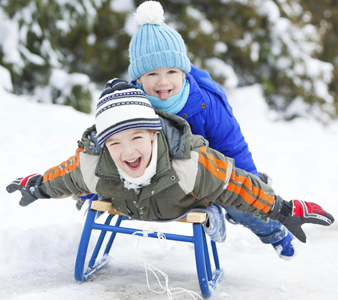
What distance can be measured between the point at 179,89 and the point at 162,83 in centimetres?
11

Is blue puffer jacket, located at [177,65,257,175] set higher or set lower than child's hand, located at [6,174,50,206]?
higher

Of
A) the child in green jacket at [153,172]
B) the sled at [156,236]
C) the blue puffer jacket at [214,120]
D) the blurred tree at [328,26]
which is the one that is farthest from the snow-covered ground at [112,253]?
the blurred tree at [328,26]

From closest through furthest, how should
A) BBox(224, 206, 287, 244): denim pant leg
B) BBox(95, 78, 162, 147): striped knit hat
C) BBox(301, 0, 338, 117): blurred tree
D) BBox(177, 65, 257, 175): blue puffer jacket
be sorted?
BBox(95, 78, 162, 147): striped knit hat
BBox(177, 65, 257, 175): blue puffer jacket
BBox(224, 206, 287, 244): denim pant leg
BBox(301, 0, 338, 117): blurred tree

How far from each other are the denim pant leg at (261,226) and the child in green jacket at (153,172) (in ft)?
1.15

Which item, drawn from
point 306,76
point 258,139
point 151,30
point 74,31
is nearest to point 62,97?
point 74,31

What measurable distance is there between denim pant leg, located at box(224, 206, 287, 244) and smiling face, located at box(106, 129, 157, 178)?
0.78 m

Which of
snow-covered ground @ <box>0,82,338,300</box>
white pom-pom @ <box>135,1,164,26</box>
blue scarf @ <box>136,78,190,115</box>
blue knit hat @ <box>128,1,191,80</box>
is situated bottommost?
snow-covered ground @ <box>0,82,338,300</box>

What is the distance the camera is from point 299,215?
2402 millimetres

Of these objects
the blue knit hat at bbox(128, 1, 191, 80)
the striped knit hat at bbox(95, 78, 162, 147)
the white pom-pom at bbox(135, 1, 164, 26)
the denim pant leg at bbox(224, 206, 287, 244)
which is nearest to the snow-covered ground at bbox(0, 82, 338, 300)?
the denim pant leg at bbox(224, 206, 287, 244)

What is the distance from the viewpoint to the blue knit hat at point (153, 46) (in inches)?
103

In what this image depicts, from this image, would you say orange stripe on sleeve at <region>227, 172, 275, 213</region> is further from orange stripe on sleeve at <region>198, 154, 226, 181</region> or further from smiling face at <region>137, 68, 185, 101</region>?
smiling face at <region>137, 68, 185, 101</region>

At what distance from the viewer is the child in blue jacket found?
262cm

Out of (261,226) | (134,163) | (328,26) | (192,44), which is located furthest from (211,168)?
(328,26)

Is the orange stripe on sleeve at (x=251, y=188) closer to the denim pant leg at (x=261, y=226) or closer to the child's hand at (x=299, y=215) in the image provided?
the child's hand at (x=299, y=215)
